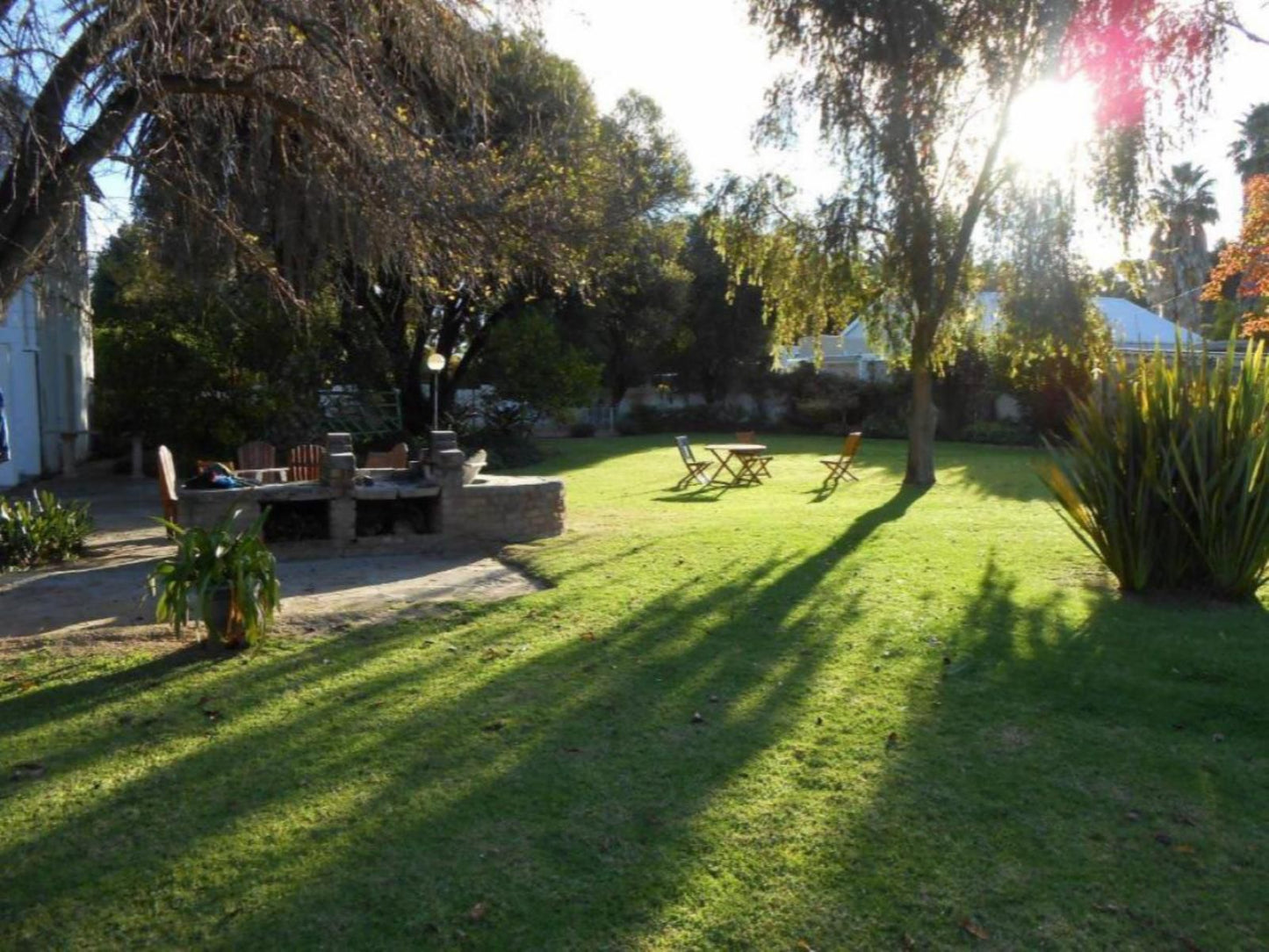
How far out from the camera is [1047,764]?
4.49 m

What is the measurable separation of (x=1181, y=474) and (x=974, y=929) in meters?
5.29

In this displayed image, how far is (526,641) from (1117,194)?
11382 mm

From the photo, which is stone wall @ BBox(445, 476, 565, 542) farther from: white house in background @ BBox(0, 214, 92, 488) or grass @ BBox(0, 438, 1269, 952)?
white house in background @ BBox(0, 214, 92, 488)

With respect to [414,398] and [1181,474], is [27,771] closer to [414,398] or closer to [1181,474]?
[1181,474]

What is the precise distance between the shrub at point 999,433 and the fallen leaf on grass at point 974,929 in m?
24.7

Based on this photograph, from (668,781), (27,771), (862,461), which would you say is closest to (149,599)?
(27,771)

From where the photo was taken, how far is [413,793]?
4176mm

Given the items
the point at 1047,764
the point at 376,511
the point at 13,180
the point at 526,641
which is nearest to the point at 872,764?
the point at 1047,764

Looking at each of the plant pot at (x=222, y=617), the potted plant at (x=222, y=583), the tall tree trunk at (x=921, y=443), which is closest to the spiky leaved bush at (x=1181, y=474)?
the potted plant at (x=222, y=583)

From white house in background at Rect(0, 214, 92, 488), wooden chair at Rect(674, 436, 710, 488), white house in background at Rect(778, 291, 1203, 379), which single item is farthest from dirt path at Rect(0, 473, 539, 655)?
white house in background at Rect(778, 291, 1203, 379)

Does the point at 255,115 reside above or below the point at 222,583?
above

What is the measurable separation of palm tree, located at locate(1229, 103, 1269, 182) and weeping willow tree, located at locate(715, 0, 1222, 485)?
14662 millimetres

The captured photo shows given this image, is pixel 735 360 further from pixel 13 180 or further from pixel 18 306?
pixel 13 180

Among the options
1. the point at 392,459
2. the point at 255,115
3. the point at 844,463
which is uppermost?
the point at 255,115
